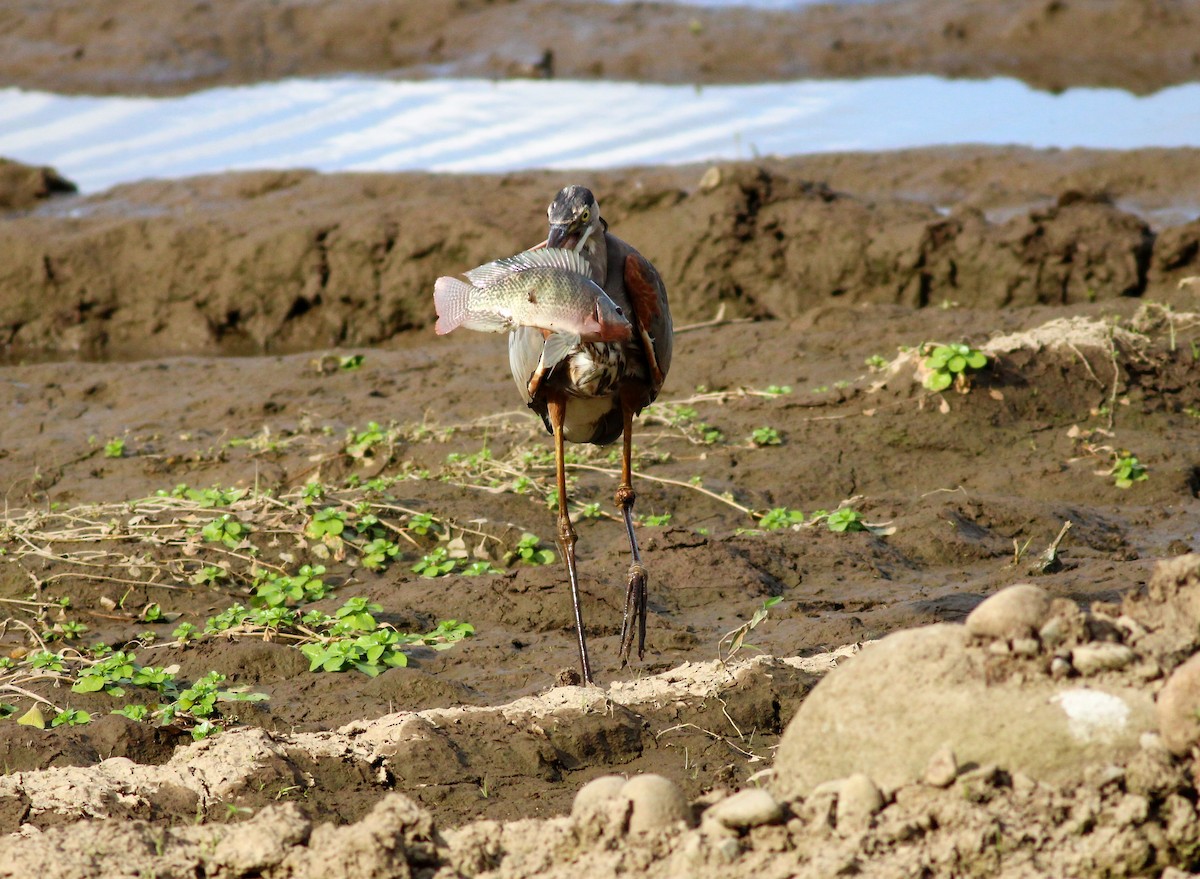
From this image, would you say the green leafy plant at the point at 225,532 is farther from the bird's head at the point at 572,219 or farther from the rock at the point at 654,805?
the rock at the point at 654,805

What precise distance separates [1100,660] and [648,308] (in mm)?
2455

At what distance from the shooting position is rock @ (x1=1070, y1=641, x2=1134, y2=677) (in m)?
3.26

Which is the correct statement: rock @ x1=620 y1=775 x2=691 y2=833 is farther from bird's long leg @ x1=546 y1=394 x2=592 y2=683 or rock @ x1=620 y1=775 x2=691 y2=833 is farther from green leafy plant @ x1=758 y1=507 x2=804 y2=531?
green leafy plant @ x1=758 y1=507 x2=804 y2=531

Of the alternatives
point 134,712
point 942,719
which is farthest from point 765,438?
point 942,719

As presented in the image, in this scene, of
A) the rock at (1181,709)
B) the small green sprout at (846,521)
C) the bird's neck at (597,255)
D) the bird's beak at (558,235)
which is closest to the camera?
the rock at (1181,709)

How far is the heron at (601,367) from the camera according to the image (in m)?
5.08

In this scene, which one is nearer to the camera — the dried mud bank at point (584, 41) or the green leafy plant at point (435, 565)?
the green leafy plant at point (435, 565)

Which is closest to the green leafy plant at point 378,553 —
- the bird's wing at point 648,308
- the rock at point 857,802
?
the bird's wing at point 648,308

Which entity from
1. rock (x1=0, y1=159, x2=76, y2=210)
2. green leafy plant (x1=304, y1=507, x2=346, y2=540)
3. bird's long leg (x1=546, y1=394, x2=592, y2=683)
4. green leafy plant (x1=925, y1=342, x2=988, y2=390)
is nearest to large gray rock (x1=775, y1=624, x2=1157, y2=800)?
bird's long leg (x1=546, y1=394, x2=592, y2=683)

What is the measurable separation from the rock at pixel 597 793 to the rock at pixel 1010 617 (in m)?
0.89

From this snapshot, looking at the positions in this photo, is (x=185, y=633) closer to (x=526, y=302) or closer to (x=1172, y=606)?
(x=526, y=302)

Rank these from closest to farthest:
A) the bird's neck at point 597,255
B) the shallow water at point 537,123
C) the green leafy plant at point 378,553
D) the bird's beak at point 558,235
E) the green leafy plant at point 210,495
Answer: the bird's beak at point 558,235, the bird's neck at point 597,255, the green leafy plant at point 378,553, the green leafy plant at point 210,495, the shallow water at point 537,123

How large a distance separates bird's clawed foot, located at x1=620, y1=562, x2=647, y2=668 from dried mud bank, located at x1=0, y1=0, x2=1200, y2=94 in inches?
512

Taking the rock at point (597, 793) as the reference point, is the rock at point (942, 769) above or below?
above
